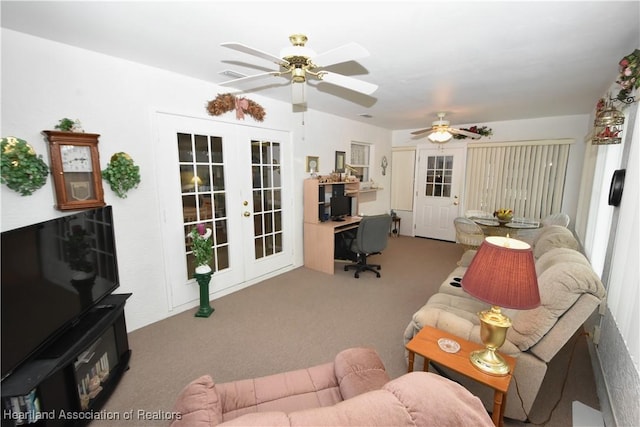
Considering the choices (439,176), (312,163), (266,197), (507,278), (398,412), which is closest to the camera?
(398,412)

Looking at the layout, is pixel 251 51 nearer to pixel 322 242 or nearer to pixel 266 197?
pixel 266 197

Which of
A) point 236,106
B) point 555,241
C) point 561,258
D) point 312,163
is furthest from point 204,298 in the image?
point 555,241

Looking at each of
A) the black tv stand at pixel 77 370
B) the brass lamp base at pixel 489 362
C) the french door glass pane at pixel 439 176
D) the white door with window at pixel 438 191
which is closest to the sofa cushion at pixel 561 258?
the brass lamp base at pixel 489 362

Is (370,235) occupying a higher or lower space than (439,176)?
lower

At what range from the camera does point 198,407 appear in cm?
105

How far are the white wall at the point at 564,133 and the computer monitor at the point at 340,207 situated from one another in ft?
10.6

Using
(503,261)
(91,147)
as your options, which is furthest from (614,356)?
(91,147)

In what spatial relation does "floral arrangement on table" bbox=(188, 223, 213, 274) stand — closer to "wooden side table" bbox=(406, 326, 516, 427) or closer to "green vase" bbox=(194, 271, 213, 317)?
"green vase" bbox=(194, 271, 213, 317)

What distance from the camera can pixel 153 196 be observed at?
2730mm

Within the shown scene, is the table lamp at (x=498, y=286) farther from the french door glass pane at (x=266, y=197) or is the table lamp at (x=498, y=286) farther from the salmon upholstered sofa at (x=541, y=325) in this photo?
the french door glass pane at (x=266, y=197)

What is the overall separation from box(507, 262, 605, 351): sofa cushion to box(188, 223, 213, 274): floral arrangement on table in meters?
2.69

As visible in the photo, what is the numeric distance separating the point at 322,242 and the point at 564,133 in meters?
4.50

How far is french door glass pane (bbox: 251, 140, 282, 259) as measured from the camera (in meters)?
3.70

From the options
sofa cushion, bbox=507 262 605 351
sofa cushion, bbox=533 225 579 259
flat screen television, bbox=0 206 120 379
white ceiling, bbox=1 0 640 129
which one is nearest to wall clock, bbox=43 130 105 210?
flat screen television, bbox=0 206 120 379
